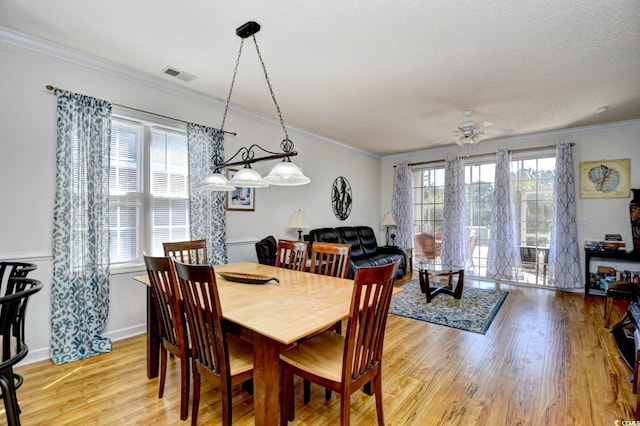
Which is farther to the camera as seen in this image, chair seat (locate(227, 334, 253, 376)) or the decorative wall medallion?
the decorative wall medallion

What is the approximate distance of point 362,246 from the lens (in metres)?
5.89

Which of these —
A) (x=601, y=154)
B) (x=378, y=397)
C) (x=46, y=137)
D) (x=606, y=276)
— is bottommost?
(x=378, y=397)

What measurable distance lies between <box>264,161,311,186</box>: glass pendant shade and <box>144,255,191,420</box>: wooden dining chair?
0.92 m

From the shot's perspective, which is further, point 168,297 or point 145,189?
point 145,189

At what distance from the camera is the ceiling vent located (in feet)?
9.58

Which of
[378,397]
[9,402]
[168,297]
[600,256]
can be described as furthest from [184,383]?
[600,256]

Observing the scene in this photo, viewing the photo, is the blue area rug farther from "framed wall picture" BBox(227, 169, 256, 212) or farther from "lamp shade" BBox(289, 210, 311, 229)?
"framed wall picture" BBox(227, 169, 256, 212)

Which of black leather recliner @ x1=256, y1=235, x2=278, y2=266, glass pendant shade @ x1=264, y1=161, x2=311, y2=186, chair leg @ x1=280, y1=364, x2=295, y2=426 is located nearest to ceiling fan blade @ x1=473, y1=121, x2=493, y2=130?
glass pendant shade @ x1=264, y1=161, x2=311, y2=186

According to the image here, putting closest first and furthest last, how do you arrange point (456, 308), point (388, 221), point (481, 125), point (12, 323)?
point (12, 323) → point (481, 125) → point (456, 308) → point (388, 221)

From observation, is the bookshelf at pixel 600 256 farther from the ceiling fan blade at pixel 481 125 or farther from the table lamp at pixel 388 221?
the table lamp at pixel 388 221

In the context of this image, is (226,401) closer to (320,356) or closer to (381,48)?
(320,356)

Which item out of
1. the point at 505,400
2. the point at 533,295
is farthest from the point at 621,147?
the point at 505,400

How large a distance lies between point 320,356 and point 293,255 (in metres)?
1.34

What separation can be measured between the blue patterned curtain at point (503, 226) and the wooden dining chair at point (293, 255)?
4.26 meters
